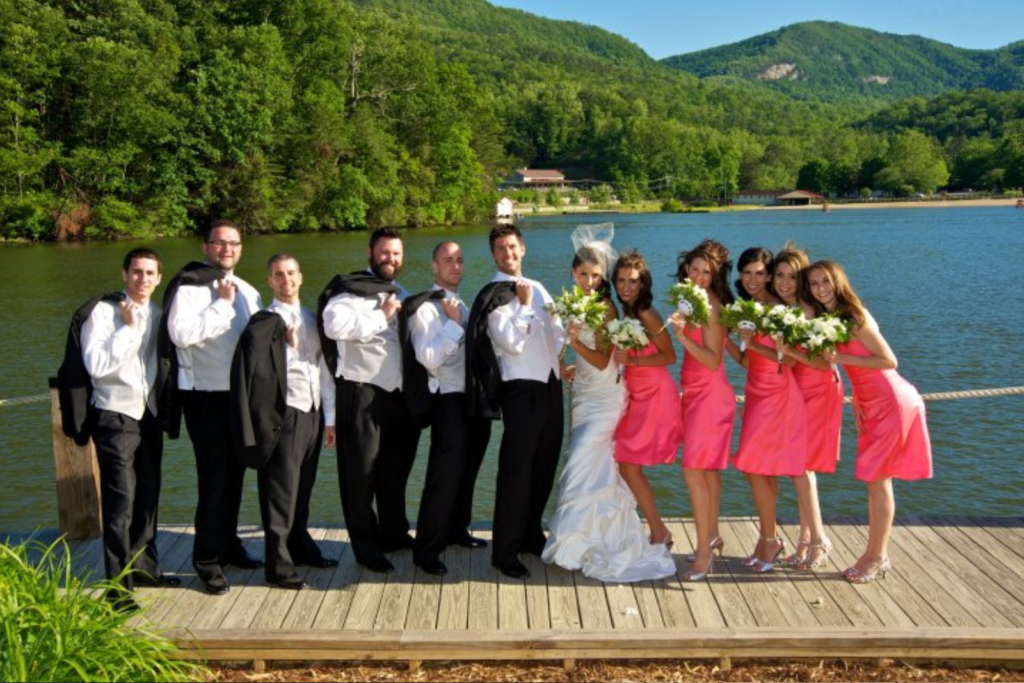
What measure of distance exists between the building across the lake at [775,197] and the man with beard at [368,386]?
537 feet

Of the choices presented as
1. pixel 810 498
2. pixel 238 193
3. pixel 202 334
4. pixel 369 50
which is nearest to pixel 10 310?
pixel 202 334

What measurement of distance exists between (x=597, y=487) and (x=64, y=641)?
10.0 feet

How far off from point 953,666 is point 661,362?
2192mm

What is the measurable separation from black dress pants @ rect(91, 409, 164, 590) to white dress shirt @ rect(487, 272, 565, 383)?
2.00 meters

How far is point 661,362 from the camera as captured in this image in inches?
225

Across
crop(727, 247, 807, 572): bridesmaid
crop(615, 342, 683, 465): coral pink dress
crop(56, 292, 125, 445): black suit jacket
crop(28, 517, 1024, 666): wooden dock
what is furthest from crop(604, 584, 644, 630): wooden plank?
crop(56, 292, 125, 445): black suit jacket

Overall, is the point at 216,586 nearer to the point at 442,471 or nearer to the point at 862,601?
the point at 442,471

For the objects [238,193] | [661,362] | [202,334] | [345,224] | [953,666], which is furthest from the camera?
[345,224]

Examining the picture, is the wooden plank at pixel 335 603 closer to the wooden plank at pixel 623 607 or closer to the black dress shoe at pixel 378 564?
the black dress shoe at pixel 378 564

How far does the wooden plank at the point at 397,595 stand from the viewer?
199 inches

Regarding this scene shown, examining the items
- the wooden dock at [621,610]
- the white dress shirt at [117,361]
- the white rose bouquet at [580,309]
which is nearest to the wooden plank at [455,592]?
the wooden dock at [621,610]

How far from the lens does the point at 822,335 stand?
5262 mm

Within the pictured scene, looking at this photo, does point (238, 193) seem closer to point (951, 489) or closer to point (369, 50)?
point (369, 50)

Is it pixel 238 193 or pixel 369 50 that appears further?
pixel 369 50
